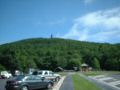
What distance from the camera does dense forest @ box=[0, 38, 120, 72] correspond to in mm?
105375

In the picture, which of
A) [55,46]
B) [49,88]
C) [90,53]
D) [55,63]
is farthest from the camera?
[55,46]

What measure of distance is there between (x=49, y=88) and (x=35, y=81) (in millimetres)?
2885

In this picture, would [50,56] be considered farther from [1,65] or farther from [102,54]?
[1,65]

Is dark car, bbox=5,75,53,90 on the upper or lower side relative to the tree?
lower

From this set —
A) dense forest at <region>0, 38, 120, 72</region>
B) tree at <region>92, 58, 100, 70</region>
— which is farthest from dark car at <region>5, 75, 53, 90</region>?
tree at <region>92, 58, 100, 70</region>

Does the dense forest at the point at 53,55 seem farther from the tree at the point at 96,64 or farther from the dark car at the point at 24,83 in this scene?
the dark car at the point at 24,83

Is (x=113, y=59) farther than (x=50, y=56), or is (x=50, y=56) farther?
(x=50, y=56)

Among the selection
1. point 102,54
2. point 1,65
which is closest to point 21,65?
point 1,65

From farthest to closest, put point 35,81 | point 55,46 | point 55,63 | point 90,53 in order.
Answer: point 55,46 → point 90,53 → point 55,63 → point 35,81

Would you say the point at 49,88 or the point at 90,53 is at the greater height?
the point at 90,53

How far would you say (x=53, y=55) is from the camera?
163m

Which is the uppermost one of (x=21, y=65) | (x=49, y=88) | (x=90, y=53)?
(x=90, y=53)

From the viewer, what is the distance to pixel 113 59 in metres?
142

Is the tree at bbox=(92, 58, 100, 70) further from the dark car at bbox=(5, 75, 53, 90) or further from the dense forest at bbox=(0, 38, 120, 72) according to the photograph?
the dark car at bbox=(5, 75, 53, 90)
